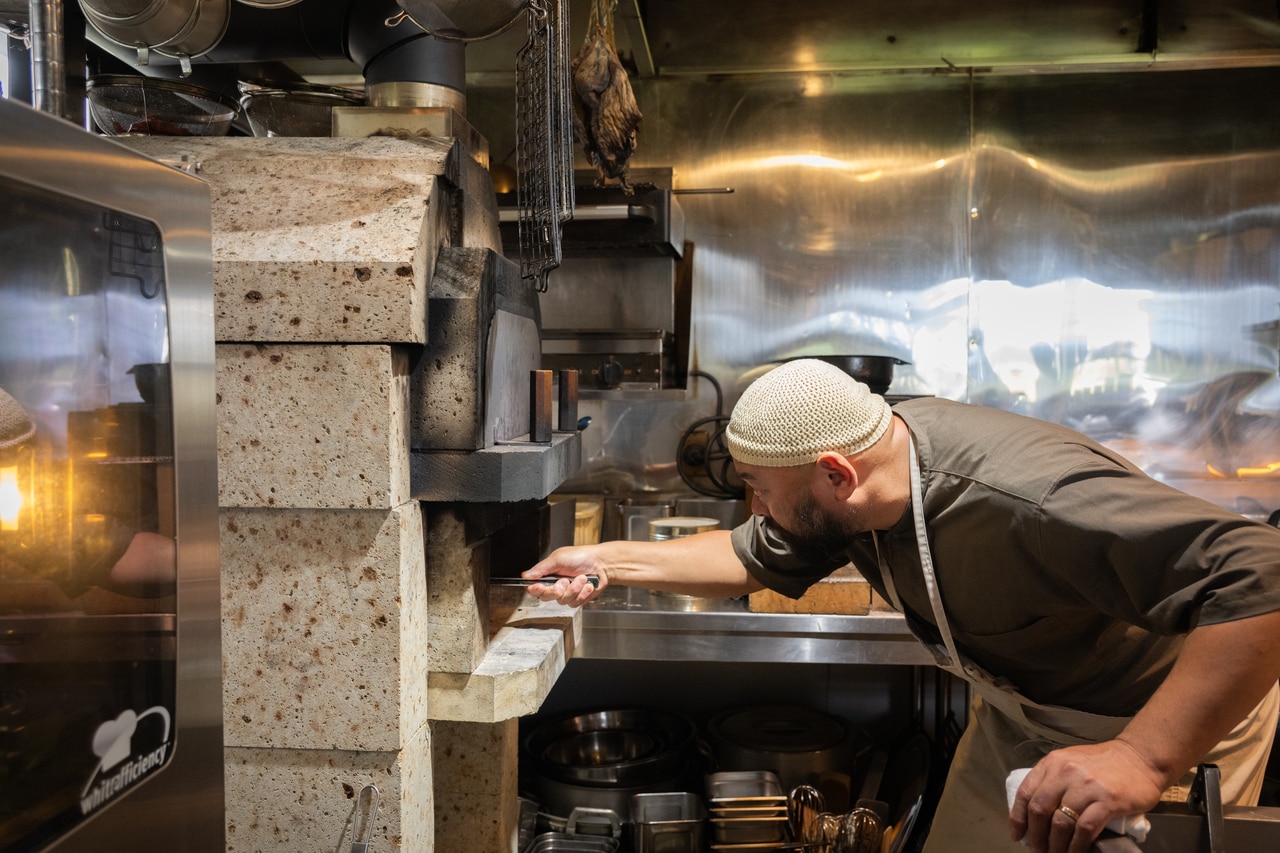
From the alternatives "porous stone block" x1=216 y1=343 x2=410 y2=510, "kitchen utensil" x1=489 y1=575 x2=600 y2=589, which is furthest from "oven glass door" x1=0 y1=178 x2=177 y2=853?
"kitchen utensil" x1=489 y1=575 x2=600 y2=589

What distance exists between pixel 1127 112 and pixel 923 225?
1.01m

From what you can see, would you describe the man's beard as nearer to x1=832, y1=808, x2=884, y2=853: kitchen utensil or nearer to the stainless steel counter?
the stainless steel counter

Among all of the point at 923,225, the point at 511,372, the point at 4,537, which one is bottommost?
the point at 4,537

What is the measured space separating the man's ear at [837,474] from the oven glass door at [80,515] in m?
1.28

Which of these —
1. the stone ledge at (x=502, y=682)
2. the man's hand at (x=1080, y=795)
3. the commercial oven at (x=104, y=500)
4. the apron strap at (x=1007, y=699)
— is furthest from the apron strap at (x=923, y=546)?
the commercial oven at (x=104, y=500)

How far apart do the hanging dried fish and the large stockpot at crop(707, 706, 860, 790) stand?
221cm

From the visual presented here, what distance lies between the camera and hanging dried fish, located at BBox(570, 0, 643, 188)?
295 centimetres

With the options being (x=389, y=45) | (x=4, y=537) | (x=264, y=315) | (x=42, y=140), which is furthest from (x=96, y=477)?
(x=389, y=45)

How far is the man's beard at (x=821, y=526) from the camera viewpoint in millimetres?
1980

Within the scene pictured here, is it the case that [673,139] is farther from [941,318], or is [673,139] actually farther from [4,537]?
[4,537]

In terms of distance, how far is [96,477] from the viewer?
0.80m

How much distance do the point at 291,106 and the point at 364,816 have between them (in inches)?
61.3

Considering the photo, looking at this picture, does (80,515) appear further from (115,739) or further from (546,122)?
(546,122)

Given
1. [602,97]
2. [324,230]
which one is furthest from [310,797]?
[602,97]
